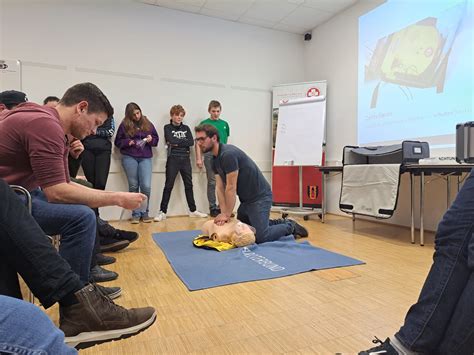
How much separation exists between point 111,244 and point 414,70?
10.4ft

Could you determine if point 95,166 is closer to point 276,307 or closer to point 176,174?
point 176,174

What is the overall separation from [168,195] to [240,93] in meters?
1.78

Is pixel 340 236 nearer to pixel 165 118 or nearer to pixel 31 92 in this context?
pixel 165 118

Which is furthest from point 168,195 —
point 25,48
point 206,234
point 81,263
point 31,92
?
point 81,263

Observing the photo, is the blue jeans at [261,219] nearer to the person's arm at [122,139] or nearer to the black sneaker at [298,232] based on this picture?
the black sneaker at [298,232]

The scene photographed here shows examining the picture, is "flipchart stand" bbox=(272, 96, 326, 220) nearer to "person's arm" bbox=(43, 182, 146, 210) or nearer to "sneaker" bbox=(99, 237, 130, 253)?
"sneaker" bbox=(99, 237, 130, 253)

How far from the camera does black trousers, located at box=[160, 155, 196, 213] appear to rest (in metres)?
3.98

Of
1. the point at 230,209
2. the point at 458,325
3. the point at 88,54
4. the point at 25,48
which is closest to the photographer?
the point at 458,325

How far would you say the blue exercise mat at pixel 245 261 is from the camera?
179cm

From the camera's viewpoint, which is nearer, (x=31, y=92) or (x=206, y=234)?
(x=206, y=234)

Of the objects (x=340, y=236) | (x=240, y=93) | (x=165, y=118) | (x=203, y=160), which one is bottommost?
(x=340, y=236)

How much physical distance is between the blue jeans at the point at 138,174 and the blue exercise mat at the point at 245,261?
1360mm

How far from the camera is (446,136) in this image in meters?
2.87

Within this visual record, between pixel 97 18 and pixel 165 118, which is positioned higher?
pixel 97 18
